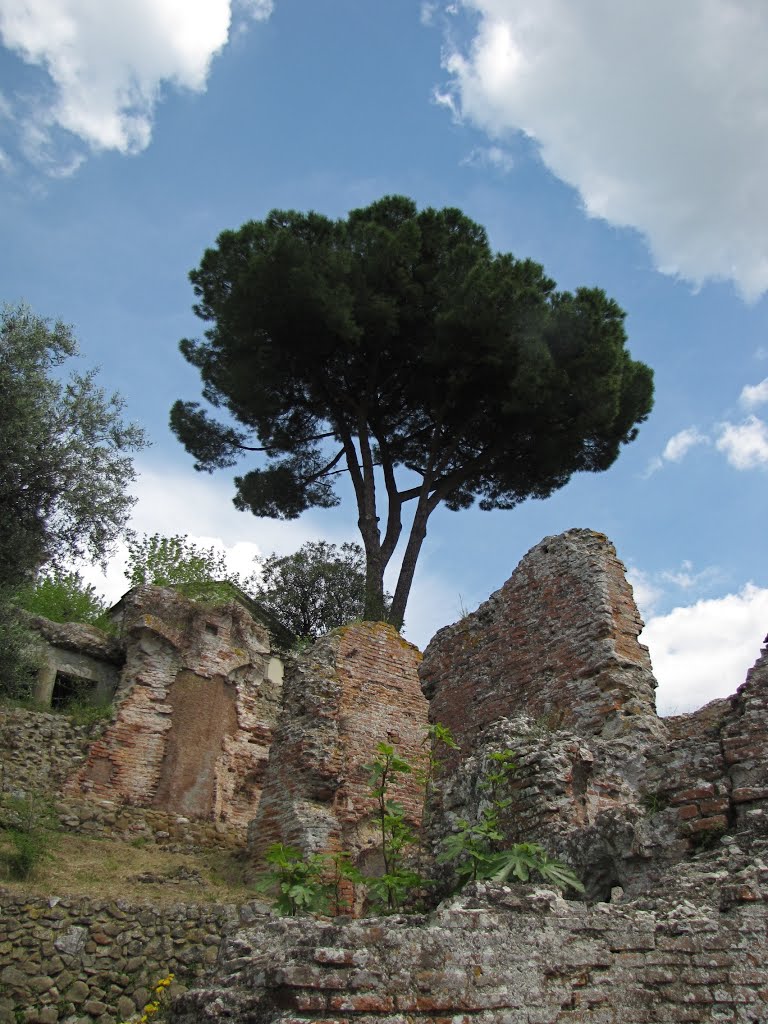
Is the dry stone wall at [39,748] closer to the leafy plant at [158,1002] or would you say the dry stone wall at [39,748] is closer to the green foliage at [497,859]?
the leafy plant at [158,1002]

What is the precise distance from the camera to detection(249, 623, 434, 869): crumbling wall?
30.1ft

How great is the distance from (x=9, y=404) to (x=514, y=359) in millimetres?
8816

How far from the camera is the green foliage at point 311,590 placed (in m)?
21.6

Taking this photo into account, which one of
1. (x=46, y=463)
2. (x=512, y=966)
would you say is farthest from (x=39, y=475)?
(x=512, y=966)

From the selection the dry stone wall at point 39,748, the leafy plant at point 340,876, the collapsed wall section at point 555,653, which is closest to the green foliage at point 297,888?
the leafy plant at point 340,876

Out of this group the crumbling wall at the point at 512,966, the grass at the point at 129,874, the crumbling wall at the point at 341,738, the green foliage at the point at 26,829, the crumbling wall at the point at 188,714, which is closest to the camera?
the crumbling wall at the point at 512,966

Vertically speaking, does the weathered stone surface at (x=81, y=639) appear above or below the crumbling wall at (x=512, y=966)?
above

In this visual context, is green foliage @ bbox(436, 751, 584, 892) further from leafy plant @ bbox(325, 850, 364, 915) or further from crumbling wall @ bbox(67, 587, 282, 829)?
crumbling wall @ bbox(67, 587, 282, 829)

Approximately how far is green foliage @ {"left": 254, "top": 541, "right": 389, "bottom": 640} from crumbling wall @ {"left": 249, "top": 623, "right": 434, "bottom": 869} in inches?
399

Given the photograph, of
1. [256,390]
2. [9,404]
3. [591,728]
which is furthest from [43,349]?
[591,728]

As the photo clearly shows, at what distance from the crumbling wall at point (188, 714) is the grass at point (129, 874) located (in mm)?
1485

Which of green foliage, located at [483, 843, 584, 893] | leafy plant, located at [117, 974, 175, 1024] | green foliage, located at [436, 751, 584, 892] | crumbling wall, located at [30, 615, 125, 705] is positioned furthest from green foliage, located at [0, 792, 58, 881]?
green foliage, located at [483, 843, 584, 893]

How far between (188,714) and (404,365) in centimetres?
814

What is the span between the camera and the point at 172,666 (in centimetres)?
1527
